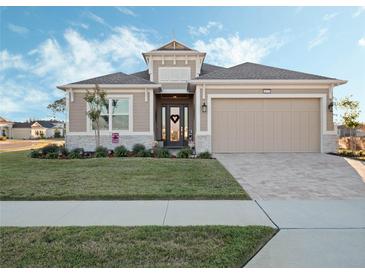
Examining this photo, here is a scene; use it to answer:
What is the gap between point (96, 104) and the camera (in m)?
11.9

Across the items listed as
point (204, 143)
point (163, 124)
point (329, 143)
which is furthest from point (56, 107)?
point (329, 143)

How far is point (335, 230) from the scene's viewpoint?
3426 millimetres

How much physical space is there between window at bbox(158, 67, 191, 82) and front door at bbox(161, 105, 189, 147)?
1649 millimetres

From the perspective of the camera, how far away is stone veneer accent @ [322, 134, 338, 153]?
1163cm

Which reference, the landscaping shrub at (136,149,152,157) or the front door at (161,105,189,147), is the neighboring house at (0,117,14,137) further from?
the landscaping shrub at (136,149,152,157)

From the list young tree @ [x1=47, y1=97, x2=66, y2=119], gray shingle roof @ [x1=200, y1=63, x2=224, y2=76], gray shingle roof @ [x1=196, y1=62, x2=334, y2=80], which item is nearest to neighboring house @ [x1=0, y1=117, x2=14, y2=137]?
young tree @ [x1=47, y1=97, x2=66, y2=119]

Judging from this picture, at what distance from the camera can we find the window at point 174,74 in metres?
14.9

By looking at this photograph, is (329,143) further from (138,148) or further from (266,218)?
(266,218)

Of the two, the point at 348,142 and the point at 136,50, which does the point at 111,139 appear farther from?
the point at 348,142

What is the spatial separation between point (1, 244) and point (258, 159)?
29.0 ft

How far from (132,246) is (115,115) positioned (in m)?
10.3

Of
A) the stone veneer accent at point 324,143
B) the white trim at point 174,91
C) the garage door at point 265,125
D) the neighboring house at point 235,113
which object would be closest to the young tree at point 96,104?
the neighboring house at point 235,113

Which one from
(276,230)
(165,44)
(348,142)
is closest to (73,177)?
(276,230)

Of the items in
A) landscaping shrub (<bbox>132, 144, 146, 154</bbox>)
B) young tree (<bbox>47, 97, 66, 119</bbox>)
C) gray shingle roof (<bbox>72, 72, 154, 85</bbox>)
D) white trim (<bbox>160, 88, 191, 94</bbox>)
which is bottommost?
landscaping shrub (<bbox>132, 144, 146, 154</bbox>)
